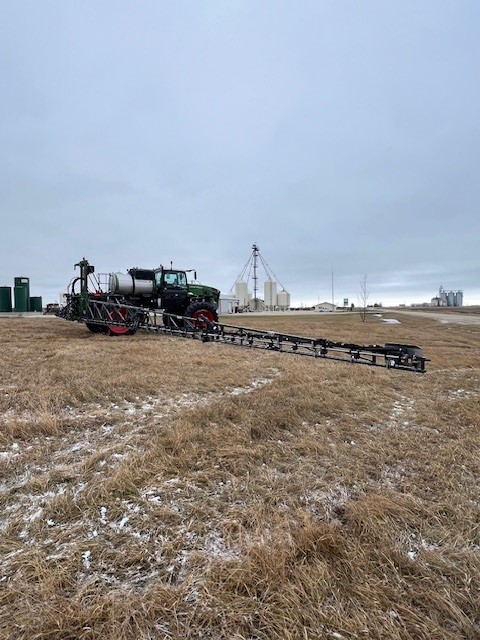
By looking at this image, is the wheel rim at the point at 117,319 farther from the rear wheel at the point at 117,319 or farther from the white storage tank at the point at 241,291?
the white storage tank at the point at 241,291

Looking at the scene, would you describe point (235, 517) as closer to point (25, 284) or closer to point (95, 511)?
point (95, 511)

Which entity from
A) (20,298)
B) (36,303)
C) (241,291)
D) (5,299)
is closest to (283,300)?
(241,291)

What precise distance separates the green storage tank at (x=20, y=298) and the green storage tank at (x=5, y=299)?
1.59ft

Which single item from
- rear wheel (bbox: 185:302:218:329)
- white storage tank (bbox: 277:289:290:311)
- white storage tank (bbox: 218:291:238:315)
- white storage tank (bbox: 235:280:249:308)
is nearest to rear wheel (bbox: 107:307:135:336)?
rear wheel (bbox: 185:302:218:329)

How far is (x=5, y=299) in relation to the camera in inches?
1312

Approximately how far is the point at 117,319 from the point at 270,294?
7735 centimetres

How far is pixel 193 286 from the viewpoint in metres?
14.9

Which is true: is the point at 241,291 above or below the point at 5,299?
above

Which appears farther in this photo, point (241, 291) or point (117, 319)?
point (241, 291)

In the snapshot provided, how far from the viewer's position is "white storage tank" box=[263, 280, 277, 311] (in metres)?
88.6

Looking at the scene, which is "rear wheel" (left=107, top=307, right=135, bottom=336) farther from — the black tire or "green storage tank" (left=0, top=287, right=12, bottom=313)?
"green storage tank" (left=0, top=287, right=12, bottom=313)

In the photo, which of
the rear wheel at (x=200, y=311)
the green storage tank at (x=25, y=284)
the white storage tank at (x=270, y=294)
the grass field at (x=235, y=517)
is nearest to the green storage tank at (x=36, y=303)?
the green storage tank at (x=25, y=284)

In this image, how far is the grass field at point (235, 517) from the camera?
1996mm

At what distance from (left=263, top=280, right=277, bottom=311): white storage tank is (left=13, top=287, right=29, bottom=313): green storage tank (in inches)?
2376
